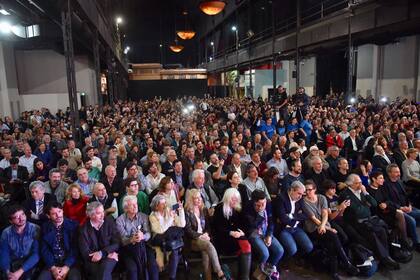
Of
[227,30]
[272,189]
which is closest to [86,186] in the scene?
[272,189]

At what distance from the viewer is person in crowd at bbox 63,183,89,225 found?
4379 millimetres

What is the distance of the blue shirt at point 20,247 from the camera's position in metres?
3.59

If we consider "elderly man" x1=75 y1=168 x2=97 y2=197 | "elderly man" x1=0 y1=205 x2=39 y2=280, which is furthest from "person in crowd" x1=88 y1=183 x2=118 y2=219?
→ "elderly man" x1=0 y1=205 x2=39 y2=280

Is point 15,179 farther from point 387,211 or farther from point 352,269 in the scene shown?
point 387,211

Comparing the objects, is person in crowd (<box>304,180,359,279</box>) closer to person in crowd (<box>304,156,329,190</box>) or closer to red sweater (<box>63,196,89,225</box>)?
person in crowd (<box>304,156,329,190</box>)

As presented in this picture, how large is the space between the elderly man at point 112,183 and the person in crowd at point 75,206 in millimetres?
545

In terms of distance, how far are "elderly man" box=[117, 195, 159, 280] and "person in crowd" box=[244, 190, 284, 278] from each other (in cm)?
121

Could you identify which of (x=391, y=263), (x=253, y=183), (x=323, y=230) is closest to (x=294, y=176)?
(x=253, y=183)

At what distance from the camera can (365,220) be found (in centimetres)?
468

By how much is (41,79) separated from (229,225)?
55.0 feet

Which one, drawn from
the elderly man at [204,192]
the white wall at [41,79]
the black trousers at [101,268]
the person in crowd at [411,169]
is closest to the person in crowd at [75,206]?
the black trousers at [101,268]

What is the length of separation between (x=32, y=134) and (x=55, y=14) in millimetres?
3471

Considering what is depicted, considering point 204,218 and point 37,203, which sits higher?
point 37,203

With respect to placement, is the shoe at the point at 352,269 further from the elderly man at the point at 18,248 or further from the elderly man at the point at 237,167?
the elderly man at the point at 18,248
